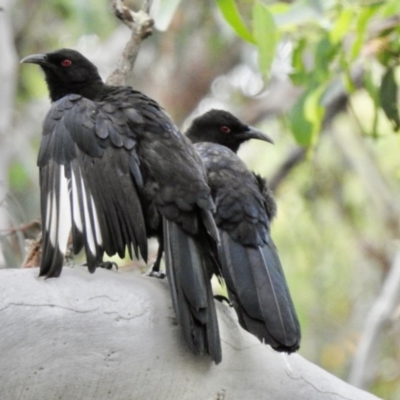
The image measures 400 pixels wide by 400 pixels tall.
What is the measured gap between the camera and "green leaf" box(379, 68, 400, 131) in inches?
202

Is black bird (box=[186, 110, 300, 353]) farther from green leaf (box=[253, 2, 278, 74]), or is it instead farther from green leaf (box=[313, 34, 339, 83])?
green leaf (box=[313, 34, 339, 83])

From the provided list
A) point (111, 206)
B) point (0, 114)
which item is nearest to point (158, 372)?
point (111, 206)

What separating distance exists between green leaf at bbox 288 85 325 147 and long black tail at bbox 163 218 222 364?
1866 millimetres

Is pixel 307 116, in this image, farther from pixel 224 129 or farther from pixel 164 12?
pixel 164 12

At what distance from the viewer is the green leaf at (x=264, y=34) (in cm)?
430

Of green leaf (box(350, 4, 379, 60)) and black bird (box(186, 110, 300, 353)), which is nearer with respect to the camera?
black bird (box(186, 110, 300, 353))

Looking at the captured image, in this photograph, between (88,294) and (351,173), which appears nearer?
(88,294)

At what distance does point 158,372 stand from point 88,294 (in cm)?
36

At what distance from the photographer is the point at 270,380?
3.46 meters

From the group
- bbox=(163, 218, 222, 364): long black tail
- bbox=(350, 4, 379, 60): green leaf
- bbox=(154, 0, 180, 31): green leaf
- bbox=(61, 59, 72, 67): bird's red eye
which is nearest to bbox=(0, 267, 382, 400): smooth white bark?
bbox=(163, 218, 222, 364): long black tail

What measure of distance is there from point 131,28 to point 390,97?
59.1 inches

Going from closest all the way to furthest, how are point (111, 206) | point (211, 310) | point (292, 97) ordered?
1. point (211, 310)
2. point (111, 206)
3. point (292, 97)

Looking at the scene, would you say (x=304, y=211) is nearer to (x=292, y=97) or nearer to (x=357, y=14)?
(x=292, y=97)

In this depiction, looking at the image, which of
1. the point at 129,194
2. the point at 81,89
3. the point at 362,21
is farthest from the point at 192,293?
the point at 362,21
